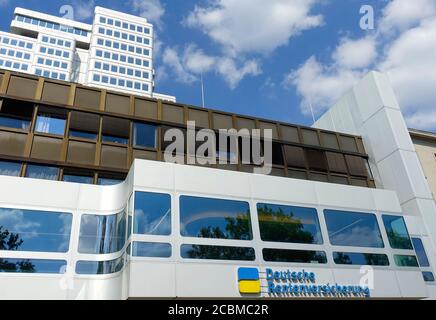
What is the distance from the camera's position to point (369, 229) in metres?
15.7

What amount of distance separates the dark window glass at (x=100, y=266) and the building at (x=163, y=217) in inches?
1.3

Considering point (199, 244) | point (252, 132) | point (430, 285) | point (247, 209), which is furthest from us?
point (252, 132)

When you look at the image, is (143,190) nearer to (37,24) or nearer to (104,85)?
(104,85)

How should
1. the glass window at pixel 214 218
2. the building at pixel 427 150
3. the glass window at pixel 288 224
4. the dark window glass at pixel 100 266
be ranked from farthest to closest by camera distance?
the building at pixel 427 150, the glass window at pixel 288 224, the glass window at pixel 214 218, the dark window glass at pixel 100 266

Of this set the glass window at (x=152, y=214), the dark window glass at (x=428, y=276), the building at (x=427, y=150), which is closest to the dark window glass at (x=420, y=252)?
the dark window glass at (x=428, y=276)

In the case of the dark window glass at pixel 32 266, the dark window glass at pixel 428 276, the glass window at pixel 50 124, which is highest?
the glass window at pixel 50 124

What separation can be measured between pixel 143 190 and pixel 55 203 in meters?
3.05

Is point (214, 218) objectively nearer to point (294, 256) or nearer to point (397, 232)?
point (294, 256)

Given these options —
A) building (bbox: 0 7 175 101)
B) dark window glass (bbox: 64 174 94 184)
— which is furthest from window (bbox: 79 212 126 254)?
building (bbox: 0 7 175 101)

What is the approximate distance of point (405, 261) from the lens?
15562 millimetres

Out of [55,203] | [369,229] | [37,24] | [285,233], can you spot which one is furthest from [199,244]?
[37,24]

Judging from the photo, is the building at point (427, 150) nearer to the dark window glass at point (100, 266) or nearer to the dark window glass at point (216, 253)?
the dark window glass at point (216, 253)

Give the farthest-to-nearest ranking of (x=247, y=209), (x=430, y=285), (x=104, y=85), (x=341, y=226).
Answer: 1. (x=104, y=85)
2. (x=430, y=285)
3. (x=341, y=226)
4. (x=247, y=209)

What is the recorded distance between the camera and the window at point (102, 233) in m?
12.8
